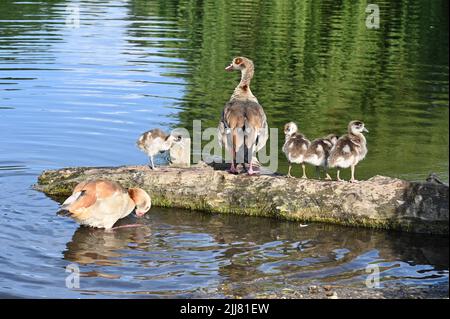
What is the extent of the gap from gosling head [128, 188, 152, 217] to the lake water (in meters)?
0.21

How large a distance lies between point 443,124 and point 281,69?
25.5 feet

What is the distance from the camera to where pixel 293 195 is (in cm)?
1216

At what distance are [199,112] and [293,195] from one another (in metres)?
7.89

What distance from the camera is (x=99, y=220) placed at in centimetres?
1197

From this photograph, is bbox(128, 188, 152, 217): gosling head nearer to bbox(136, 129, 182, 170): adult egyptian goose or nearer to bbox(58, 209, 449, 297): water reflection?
bbox(58, 209, 449, 297): water reflection

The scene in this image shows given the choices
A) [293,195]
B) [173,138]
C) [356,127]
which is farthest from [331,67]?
[293,195]

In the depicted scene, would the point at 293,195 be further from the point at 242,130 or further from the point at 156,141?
the point at 156,141

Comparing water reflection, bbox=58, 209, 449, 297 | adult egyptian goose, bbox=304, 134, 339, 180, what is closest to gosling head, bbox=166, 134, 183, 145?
water reflection, bbox=58, 209, 449, 297

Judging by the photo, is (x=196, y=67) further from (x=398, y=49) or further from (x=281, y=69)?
(x=398, y=49)

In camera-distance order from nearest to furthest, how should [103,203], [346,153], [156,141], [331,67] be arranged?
[103,203] < [346,153] < [156,141] < [331,67]

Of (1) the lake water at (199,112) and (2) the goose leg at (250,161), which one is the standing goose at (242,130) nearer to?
(2) the goose leg at (250,161)

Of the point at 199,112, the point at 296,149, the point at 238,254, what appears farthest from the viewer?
the point at 199,112

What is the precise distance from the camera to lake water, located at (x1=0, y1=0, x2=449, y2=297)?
10508 mm
